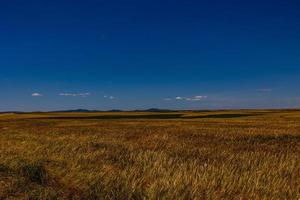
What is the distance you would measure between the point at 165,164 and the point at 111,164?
5.18 ft

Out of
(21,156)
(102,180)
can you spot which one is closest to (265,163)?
(102,180)

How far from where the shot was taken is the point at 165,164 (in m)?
11.1

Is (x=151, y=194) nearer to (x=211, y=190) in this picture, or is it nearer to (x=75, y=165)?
(x=211, y=190)

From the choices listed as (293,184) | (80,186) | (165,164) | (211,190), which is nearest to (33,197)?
(80,186)

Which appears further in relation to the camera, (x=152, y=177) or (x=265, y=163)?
(x=265, y=163)

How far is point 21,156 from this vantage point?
547 inches

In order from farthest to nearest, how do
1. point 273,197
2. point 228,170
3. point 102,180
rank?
point 228,170 < point 102,180 < point 273,197

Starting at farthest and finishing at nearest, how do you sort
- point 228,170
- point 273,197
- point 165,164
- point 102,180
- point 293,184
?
point 165,164 → point 228,170 → point 102,180 → point 293,184 → point 273,197

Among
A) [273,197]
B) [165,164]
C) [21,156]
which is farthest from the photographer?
[21,156]

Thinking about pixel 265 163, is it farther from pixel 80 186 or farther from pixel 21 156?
pixel 21 156

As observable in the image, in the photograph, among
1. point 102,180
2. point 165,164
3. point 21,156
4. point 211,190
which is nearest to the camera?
point 211,190

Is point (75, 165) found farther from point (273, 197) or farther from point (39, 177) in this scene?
point (273, 197)

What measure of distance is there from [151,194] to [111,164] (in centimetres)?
414

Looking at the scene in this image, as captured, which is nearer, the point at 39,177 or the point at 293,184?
the point at 293,184
